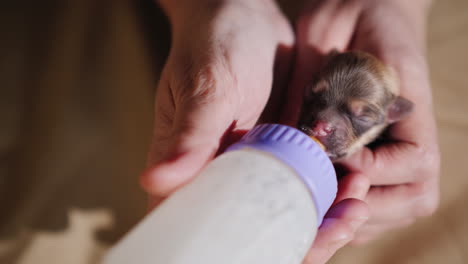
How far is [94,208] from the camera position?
1757 mm

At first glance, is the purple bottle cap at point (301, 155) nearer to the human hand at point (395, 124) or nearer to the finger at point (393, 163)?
the human hand at point (395, 124)

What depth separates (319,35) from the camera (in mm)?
1935

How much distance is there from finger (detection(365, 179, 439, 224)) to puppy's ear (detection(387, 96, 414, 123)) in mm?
302

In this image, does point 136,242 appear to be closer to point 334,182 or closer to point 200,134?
point 200,134

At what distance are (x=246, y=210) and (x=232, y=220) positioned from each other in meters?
0.04

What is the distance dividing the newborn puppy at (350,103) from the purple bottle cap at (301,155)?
39cm

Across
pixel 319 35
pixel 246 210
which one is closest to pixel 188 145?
pixel 246 210

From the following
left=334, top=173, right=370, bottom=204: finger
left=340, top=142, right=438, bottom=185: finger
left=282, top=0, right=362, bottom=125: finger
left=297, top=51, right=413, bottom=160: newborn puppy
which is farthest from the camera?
left=282, top=0, right=362, bottom=125: finger

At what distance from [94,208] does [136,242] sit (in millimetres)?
1032

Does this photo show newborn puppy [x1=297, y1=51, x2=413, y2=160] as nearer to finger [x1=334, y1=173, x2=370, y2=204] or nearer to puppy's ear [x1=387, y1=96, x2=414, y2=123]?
puppy's ear [x1=387, y1=96, x2=414, y2=123]

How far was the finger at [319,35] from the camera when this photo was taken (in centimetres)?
184

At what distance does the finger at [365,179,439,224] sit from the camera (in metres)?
1.60

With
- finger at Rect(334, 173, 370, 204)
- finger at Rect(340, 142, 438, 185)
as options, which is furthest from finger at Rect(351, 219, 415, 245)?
finger at Rect(334, 173, 370, 204)

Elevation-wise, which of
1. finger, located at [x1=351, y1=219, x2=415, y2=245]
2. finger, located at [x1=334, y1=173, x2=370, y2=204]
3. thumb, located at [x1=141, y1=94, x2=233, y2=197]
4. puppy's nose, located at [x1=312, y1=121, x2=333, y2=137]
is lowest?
finger, located at [x1=351, y1=219, x2=415, y2=245]
